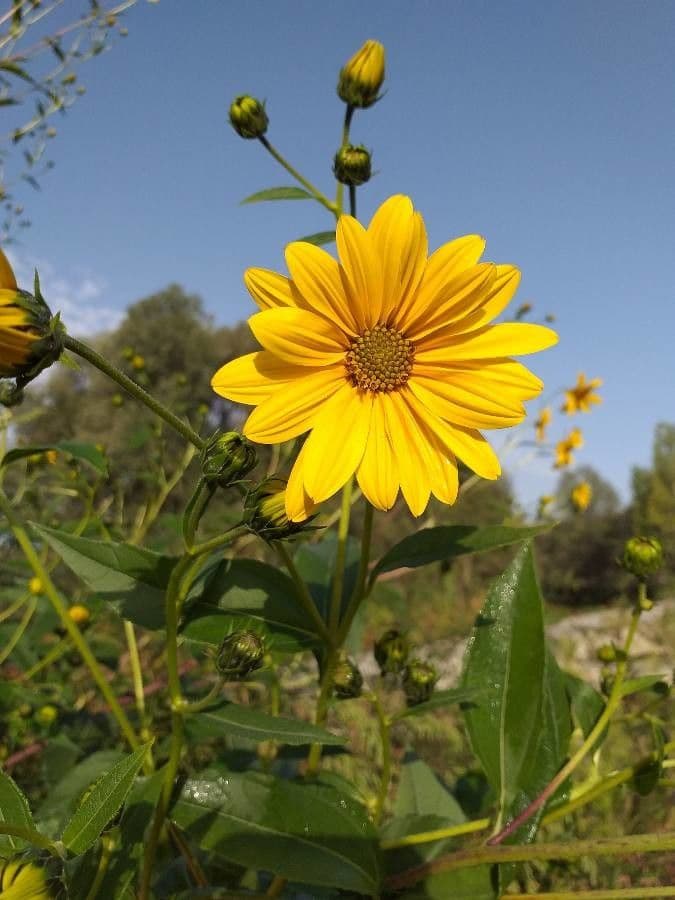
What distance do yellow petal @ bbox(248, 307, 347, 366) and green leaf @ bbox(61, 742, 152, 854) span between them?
35cm

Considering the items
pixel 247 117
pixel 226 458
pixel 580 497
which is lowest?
pixel 226 458

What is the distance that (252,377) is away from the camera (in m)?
0.64

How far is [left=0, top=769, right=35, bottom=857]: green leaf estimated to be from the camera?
549 millimetres

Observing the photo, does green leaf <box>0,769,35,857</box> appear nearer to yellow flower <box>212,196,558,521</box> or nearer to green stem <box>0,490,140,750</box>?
green stem <box>0,490,140,750</box>

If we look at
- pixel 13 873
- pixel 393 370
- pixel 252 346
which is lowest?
pixel 13 873

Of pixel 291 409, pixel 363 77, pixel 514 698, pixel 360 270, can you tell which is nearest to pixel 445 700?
pixel 514 698

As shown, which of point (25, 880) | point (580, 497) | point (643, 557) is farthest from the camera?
point (580, 497)

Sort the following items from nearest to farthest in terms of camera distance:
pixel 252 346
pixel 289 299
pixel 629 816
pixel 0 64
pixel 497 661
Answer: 1. pixel 289 299
2. pixel 497 661
3. pixel 0 64
4. pixel 629 816
5. pixel 252 346

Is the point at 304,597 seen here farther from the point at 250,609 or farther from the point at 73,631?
the point at 73,631

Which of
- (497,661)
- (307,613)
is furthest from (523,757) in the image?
(307,613)

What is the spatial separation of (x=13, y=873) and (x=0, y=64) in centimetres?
107

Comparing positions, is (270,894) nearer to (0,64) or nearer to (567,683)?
(567,683)

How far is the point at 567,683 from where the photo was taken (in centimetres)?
90

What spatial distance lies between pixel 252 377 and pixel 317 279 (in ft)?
0.36
